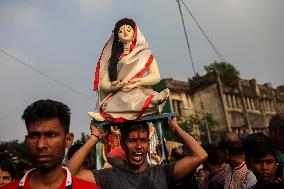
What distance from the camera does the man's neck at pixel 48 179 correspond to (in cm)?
208

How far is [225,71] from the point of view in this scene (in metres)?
26.9

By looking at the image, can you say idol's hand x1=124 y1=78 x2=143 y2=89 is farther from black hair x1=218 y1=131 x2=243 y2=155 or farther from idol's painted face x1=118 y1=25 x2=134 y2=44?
black hair x1=218 y1=131 x2=243 y2=155

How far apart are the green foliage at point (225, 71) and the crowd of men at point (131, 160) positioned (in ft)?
75.5

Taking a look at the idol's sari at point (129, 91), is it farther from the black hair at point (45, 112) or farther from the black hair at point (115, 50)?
the black hair at point (45, 112)

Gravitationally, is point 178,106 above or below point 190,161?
above

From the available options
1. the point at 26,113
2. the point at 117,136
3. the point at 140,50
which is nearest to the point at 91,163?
the point at 117,136

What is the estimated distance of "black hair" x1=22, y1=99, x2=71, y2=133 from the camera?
6.94 feet

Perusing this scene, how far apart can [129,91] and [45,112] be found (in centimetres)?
149

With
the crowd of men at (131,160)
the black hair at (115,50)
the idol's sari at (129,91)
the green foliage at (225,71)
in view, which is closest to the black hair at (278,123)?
the crowd of men at (131,160)

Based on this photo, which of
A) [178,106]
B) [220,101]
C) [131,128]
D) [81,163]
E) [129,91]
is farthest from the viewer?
[220,101]

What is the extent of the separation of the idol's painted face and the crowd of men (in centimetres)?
116

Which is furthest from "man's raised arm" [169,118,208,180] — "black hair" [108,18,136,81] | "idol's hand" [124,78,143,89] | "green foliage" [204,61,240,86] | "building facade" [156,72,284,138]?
"green foliage" [204,61,240,86]

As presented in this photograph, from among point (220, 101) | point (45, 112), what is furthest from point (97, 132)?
point (220, 101)

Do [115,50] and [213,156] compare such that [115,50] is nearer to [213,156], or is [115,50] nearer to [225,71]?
[213,156]
